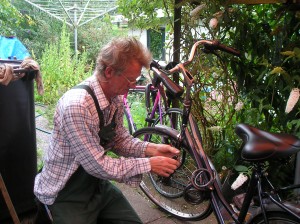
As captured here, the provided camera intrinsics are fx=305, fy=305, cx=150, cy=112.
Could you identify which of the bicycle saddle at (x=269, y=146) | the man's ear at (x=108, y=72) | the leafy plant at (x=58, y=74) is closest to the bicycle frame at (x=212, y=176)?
the bicycle saddle at (x=269, y=146)

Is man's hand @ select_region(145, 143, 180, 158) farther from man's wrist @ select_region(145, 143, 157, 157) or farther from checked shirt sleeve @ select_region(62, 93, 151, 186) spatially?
checked shirt sleeve @ select_region(62, 93, 151, 186)

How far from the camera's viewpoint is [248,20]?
2.83 metres

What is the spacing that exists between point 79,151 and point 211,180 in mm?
1035

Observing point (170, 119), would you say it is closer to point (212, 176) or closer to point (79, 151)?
point (212, 176)

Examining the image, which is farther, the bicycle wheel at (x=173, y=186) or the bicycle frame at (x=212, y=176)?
the bicycle wheel at (x=173, y=186)

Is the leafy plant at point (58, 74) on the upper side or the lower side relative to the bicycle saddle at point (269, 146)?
lower

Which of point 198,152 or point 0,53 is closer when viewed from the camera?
point 198,152

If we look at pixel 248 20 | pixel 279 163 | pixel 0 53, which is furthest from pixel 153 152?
pixel 0 53

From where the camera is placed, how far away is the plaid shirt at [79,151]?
5.33 feet

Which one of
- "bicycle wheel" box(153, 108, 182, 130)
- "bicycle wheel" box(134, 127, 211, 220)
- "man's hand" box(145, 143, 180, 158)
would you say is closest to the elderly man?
"man's hand" box(145, 143, 180, 158)

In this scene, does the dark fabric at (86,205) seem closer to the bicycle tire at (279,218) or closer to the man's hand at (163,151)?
the man's hand at (163,151)

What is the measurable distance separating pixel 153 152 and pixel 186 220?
3.63ft

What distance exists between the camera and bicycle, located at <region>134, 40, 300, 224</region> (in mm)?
1537

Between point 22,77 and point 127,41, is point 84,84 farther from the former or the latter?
point 22,77
